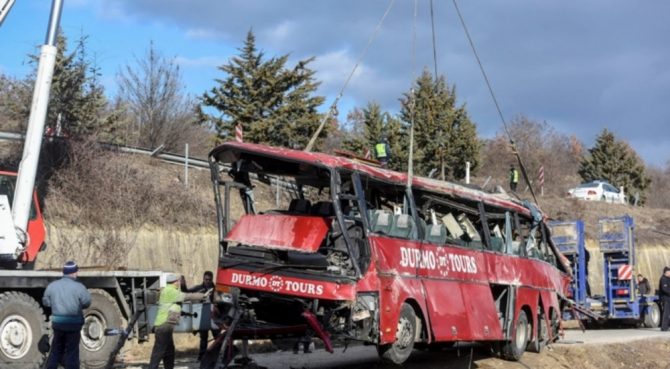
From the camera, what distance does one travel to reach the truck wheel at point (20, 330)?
11492mm

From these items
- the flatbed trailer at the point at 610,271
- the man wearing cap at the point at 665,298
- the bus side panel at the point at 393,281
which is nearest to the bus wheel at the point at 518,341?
the bus side panel at the point at 393,281

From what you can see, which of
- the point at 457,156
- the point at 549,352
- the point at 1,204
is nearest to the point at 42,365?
the point at 1,204

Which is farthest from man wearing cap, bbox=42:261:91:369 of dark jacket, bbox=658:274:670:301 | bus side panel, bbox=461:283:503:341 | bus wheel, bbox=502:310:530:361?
dark jacket, bbox=658:274:670:301

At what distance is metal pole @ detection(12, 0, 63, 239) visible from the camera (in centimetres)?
1338

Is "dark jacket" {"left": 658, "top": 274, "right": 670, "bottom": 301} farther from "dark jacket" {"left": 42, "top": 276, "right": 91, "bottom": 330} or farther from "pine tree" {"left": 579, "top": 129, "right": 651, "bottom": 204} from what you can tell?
"pine tree" {"left": 579, "top": 129, "right": 651, "bottom": 204}

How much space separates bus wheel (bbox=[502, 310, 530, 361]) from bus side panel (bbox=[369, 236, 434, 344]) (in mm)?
4003

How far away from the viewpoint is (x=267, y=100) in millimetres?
33969

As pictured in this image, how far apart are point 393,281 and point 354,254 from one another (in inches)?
31.9

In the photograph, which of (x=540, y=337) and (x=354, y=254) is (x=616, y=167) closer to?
(x=540, y=337)

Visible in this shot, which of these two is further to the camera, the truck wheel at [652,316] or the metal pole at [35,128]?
the truck wheel at [652,316]

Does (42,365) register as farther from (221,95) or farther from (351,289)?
(221,95)

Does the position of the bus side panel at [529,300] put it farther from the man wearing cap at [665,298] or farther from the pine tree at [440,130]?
the pine tree at [440,130]

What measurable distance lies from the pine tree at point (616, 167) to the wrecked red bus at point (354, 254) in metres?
48.7

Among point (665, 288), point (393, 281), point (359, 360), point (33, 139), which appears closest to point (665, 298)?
point (665, 288)
